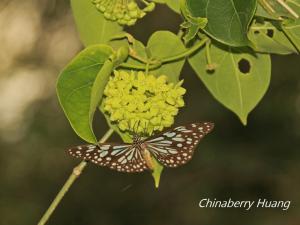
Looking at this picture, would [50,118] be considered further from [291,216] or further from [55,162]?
[291,216]

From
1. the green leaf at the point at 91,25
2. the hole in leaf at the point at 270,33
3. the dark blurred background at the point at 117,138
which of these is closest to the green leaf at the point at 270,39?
the hole in leaf at the point at 270,33

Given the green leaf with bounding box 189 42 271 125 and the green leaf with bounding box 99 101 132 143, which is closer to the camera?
the green leaf with bounding box 99 101 132 143

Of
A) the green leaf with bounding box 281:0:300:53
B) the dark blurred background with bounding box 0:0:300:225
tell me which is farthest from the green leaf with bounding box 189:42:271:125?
the dark blurred background with bounding box 0:0:300:225

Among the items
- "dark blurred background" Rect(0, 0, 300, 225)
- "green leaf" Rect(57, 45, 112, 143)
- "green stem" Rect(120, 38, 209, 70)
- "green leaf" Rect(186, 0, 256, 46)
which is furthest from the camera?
"dark blurred background" Rect(0, 0, 300, 225)

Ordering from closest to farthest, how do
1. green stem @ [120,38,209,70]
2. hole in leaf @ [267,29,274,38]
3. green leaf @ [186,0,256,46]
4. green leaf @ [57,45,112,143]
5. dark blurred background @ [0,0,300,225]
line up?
1. green leaf @ [186,0,256,46]
2. green leaf @ [57,45,112,143]
3. green stem @ [120,38,209,70]
4. hole in leaf @ [267,29,274,38]
5. dark blurred background @ [0,0,300,225]

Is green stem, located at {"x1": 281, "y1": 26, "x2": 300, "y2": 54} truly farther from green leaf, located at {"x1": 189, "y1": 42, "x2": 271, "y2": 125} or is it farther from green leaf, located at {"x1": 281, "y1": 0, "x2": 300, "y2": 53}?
green leaf, located at {"x1": 189, "y1": 42, "x2": 271, "y2": 125}

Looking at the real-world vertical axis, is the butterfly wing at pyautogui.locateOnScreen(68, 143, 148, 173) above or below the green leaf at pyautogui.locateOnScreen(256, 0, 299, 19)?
below

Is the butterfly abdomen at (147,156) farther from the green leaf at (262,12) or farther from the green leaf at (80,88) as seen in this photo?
the green leaf at (262,12)
